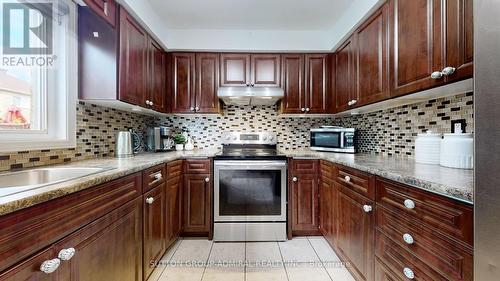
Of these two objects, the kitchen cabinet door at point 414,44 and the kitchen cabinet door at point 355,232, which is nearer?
the kitchen cabinet door at point 414,44

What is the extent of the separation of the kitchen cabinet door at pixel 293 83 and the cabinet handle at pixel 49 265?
2.43 meters

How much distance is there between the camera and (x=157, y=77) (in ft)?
8.34

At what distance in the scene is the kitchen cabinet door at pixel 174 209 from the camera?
2074 mm

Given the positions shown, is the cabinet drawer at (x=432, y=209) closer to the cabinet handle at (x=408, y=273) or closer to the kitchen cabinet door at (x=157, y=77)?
the cabinet handle at (x=408, y=273)

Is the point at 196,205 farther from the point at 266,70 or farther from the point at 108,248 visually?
the point at 266,70

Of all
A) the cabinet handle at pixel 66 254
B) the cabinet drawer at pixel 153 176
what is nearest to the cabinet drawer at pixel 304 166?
the cabinet drawer at pixel 153 176

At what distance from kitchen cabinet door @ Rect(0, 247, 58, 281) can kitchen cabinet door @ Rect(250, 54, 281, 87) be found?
2378 mm

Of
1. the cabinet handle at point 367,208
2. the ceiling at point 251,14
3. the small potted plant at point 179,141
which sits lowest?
the cabinet handle at point 367,208

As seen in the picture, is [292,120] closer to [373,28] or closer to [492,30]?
[373,28]

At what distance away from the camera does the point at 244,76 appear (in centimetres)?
281

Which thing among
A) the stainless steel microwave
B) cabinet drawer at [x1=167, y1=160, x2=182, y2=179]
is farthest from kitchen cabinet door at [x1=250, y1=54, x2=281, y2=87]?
cabinet drawer at [x1=167, y1=160, x2=182, y2=179]

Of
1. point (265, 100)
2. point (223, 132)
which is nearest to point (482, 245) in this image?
point (265, 100)

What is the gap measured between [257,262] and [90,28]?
7.47ft

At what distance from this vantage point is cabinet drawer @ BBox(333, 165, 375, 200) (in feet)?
4.78
